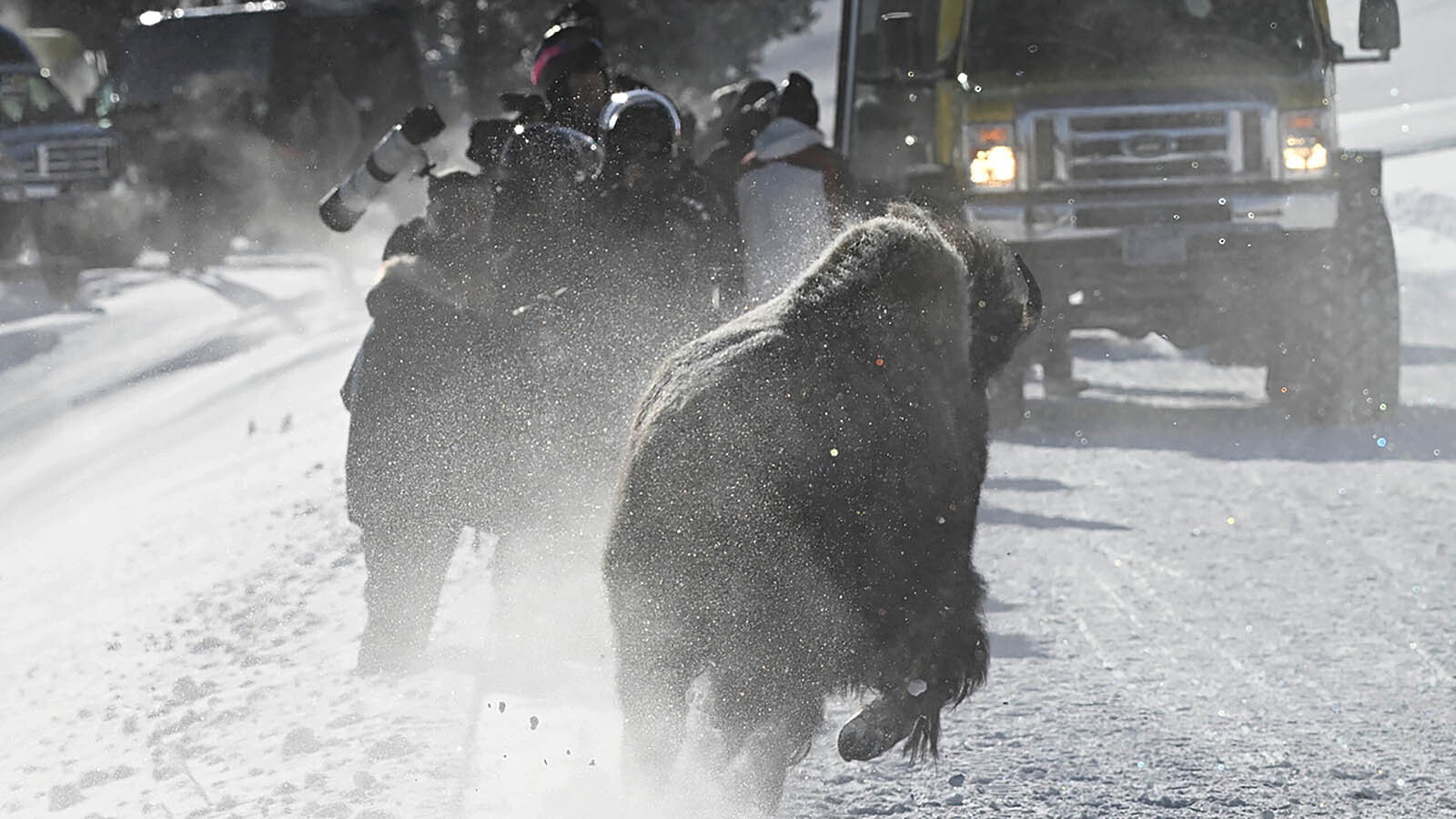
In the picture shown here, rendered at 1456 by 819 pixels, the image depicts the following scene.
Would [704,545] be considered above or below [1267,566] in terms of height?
above

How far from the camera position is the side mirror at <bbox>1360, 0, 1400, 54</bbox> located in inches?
489

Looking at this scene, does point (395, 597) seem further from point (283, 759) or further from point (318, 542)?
point (318, 542)

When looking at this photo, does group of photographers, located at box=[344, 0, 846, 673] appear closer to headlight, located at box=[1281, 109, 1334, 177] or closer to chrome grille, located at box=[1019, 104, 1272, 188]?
chrome grille, located at box=[1019, 104, 1272, 188]

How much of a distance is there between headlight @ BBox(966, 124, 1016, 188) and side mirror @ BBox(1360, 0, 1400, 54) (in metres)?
1.97

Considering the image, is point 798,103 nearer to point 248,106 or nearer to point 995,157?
point 995,157

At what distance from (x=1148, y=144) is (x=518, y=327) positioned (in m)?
6.82

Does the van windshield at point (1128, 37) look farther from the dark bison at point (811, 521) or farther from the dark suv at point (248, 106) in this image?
the dark suv at point (248, 106)

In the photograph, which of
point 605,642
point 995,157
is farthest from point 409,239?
point 995,157

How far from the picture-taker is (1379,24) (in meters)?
12.4

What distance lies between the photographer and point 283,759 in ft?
18.0

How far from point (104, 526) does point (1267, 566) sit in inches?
182

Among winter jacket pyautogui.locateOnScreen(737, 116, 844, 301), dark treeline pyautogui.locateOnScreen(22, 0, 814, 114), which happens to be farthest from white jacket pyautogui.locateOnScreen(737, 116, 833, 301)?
dark treeline pyautogui.locateOnScreen(22, 0, 814, 114)

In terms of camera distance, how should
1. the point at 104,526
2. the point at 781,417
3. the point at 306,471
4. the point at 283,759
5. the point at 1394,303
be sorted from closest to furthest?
the point at 781,417 < the point at 283,759 < the point at 104,526 < the point at 306,471 < the point at 1394,303

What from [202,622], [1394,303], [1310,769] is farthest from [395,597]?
[1394,303]
